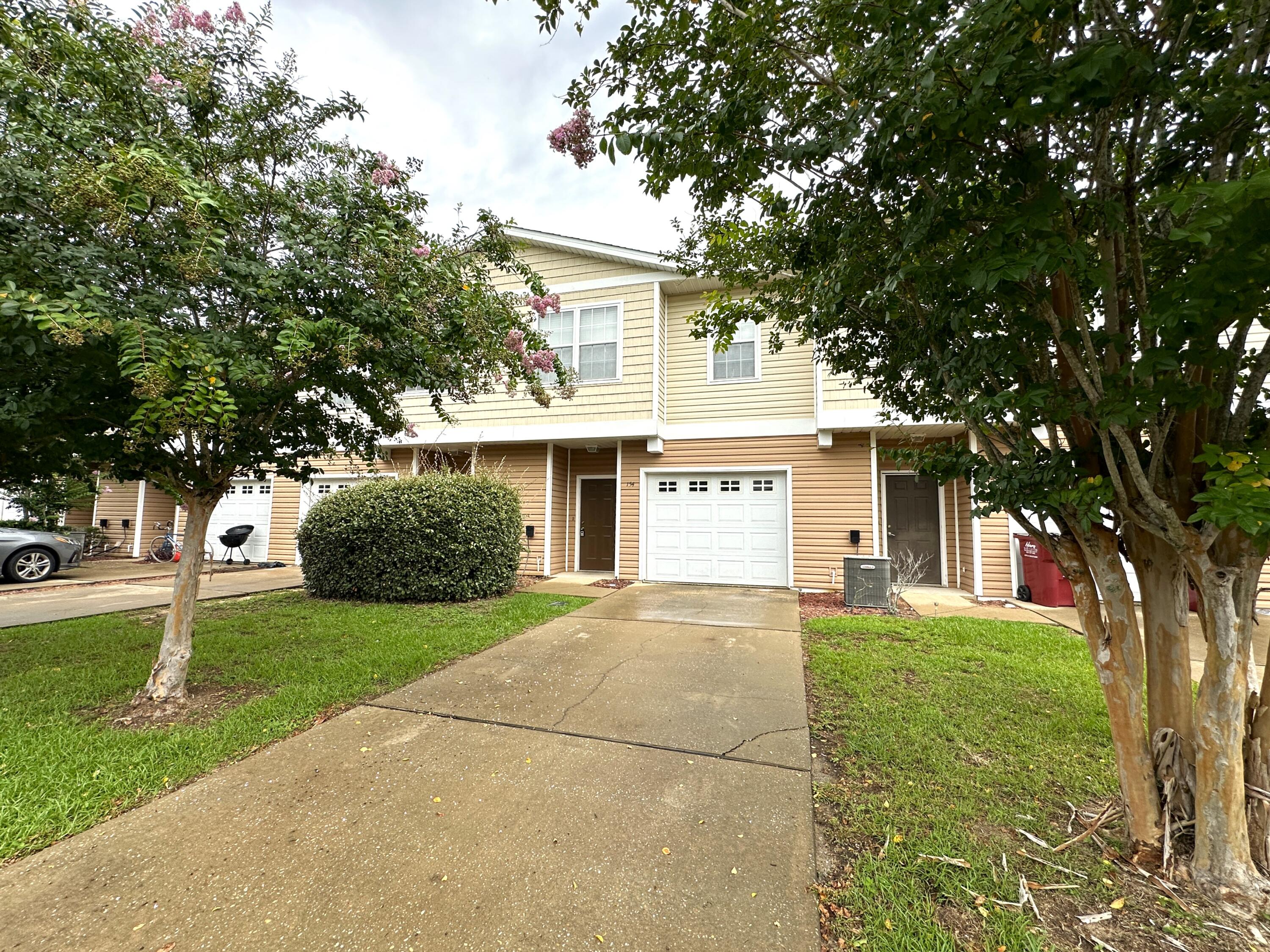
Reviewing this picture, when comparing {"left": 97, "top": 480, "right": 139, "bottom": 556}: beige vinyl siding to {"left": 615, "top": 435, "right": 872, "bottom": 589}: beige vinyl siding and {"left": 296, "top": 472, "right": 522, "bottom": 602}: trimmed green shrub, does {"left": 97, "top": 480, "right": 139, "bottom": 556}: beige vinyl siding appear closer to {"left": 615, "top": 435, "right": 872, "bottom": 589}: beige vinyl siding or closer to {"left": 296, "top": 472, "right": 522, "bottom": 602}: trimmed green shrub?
{"left": 296, "top": 472, "right": 522, "bottom": 602}: trimmed green shrub

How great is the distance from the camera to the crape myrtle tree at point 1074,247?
138 cm

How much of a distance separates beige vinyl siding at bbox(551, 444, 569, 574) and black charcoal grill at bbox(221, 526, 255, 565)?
6.89 metres

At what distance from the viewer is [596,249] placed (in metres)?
9.29

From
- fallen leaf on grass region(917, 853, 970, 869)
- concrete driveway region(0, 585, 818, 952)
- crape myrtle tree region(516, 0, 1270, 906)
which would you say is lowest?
concrete driveway region(0, 585, 818, 952)

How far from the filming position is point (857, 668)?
14.0 ft

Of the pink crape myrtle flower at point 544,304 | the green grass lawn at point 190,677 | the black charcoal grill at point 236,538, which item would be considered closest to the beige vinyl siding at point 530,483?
the green grass lawn at point 190,677

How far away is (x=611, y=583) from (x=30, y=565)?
9924mm

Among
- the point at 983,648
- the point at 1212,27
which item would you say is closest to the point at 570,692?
the point at 983,648

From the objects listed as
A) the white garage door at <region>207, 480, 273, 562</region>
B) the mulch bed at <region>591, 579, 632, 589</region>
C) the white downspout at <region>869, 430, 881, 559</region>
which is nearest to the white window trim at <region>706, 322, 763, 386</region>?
the white downspout at <region>869, 430, 881, 559</region>

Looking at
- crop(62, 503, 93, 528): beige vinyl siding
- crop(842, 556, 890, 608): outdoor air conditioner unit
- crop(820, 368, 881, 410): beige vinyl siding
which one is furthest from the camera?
crop(62, 503, 93, 528): beige vinyl siding

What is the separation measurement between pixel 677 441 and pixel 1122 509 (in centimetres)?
764

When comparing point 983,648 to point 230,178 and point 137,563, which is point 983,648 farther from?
point 137,563

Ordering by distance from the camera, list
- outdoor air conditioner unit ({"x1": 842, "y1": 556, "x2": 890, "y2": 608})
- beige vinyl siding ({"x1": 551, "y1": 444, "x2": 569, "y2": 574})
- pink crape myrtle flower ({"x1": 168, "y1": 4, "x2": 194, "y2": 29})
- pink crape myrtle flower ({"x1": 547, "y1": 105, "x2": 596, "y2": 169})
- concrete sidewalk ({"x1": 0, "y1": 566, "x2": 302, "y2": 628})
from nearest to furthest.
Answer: pink crape myrtle flower ({"x1": 547, "y1": 105, "x2": 596, "y2": 169}), pink crape myrtle flower ({"x1": 168, "y1": 4, "x2": 194, "y2": 29}), concrete sidewalk ({"x1": 0, "y1": 566, "x2": 302, "y2": 628}), outdoor air conditioner unit ({"x1": 842, "y1": 556, "x2": 890, "y2": 608}), beige vinyl siding ({"x1": 551, "y1": 444, "x2": 569, "y2": 574})

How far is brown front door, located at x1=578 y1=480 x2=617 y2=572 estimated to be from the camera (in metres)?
10.5
